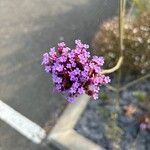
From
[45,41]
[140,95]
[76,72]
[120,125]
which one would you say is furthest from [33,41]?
[76,72]

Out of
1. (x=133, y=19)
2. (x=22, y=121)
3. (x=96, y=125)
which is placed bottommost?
(x=22, y=121)

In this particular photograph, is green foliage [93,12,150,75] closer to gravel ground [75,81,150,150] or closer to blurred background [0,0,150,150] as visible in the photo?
blurred background [0,0,150,150]

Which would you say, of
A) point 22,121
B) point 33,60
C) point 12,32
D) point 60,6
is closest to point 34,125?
point 22,121

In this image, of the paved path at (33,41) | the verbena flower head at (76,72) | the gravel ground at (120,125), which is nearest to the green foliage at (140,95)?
the gravel ground at (120,125)

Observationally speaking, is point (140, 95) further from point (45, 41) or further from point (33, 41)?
point (33, 41)

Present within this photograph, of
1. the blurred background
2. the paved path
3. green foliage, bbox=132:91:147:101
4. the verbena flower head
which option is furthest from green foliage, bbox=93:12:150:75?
the verbena flower head

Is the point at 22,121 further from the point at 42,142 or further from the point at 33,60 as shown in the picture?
the point at 33,60
